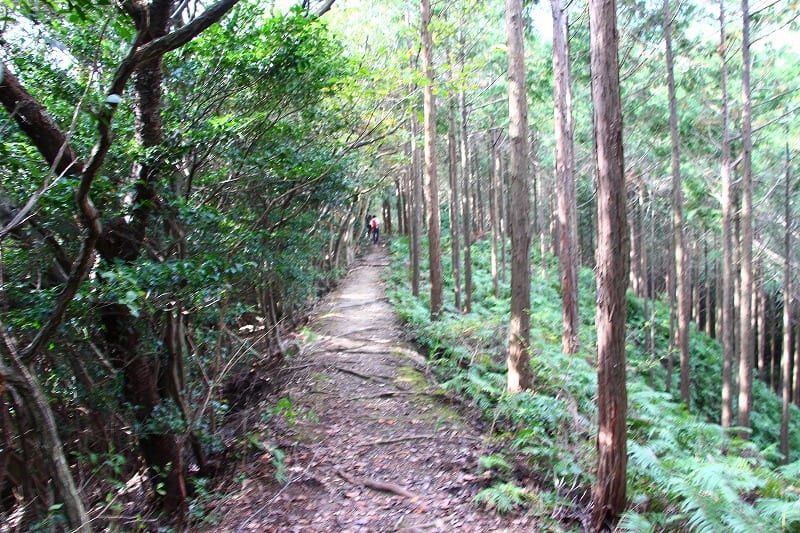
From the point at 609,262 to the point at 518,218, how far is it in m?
3.27

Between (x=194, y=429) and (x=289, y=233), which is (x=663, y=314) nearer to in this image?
(x=289, y=233)

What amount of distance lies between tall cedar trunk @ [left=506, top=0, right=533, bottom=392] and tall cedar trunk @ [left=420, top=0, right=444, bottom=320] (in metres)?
3.32

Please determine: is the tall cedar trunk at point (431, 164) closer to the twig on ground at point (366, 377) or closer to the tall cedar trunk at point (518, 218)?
the twig on ground at point (366, 377)

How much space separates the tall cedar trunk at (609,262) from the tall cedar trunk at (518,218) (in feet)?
9.55

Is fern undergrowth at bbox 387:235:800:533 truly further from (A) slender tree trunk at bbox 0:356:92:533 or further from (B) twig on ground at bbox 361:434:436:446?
(A) slender tree trunk at bbox 0:356:92:533

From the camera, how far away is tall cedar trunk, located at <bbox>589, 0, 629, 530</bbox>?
13.4ft

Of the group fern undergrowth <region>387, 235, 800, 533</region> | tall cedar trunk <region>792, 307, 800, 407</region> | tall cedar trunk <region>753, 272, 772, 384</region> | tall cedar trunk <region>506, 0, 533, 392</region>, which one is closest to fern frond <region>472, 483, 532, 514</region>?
fern undergrowth <region>387, 235, 800, 533</region>

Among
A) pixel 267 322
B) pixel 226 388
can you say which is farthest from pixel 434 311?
pixel 226 388

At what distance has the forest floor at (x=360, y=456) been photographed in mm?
5262

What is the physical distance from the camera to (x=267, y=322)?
10539 millimetres

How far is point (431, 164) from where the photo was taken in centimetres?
1131

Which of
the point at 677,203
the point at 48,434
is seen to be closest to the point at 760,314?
the point at 677,203

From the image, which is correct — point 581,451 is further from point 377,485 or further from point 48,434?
point 48,434

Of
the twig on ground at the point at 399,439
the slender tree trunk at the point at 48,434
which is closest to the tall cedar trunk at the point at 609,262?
the twig on ground at the point at 399,439
